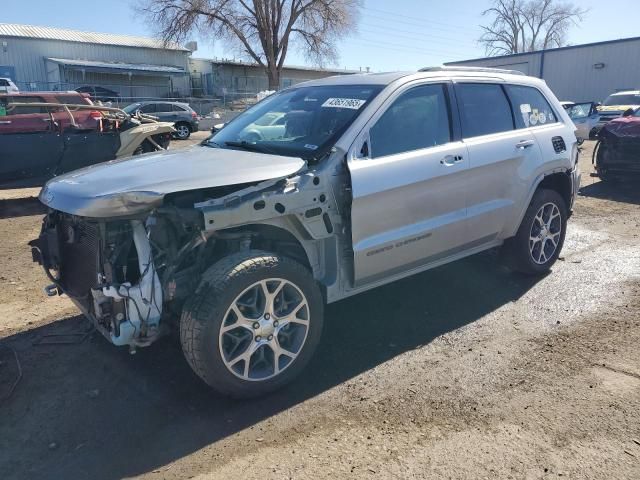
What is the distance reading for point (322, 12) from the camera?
41906 mm

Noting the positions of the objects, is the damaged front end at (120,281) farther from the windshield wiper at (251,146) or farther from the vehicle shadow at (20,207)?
the vehicle shadow at (20,207)

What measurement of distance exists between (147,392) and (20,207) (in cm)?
694

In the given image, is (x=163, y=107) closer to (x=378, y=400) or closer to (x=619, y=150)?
(x=619, y=150)

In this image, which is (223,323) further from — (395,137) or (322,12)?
(322,12)

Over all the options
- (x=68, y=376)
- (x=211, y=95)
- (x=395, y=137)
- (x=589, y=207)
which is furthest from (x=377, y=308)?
(x=211, y=95)

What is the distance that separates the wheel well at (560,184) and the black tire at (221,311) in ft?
10.1

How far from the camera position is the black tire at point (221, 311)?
2.89 m

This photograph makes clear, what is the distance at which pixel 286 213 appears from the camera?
319 centimetres

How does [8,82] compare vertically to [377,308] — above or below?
above

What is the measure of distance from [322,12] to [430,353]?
4262 cm

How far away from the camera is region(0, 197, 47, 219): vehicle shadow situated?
326 inches

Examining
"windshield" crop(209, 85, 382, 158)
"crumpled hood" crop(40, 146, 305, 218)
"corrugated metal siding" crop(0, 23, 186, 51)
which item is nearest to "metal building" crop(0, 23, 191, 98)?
"corrugated metal siding" crop(0, 23, 186, 51)

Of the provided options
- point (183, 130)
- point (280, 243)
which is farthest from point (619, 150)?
point (183, 130)

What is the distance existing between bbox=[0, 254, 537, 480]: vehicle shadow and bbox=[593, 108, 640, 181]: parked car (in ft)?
20.2
